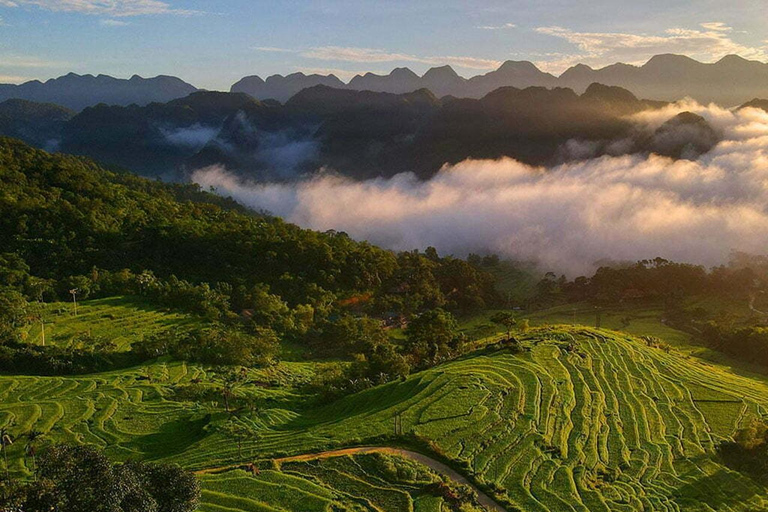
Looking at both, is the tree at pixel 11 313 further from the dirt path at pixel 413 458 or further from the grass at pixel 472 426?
the dirt path at pixel 413 458

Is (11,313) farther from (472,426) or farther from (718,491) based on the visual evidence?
(718,491)

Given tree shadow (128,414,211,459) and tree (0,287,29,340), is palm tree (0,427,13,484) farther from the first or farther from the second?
tree (0,287,29,340)

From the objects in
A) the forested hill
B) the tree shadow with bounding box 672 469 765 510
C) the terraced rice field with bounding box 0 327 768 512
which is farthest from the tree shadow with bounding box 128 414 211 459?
the forested hill

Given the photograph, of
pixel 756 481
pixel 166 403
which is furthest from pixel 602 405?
pixel 166 403

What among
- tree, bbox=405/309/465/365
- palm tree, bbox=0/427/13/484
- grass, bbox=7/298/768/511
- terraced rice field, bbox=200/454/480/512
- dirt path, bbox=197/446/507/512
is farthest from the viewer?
tree, bbox=405/309/465/365

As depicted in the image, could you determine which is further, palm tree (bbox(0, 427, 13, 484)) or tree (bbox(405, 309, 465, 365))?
tree (bbox(405, 309, 465, 365))

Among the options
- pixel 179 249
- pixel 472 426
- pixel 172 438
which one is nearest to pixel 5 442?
pixel 172 438

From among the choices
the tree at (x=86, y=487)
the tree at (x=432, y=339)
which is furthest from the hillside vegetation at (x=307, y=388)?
the tree at (x=432, y=339)

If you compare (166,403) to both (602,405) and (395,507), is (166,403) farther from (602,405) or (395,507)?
(602,405)
